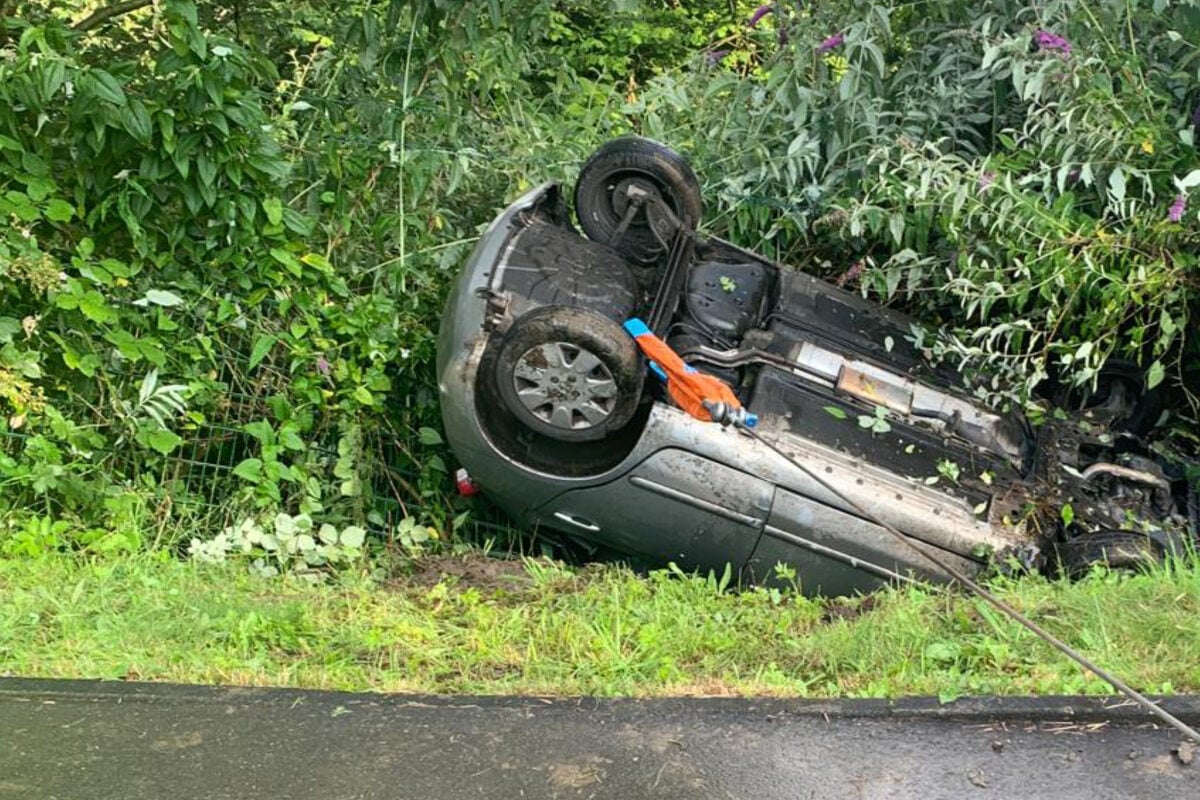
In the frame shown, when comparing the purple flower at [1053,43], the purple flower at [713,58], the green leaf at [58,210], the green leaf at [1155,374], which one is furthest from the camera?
the purple flower at [713,58]

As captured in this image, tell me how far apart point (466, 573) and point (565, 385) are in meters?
0.94

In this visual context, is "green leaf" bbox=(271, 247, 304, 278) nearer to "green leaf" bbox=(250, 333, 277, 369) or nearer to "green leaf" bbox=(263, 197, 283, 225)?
"green leaf" bbox=(263, 197, 283, 225)

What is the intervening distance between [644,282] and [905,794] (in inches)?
132

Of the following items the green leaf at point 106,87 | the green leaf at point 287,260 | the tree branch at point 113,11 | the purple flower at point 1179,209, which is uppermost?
the purple flower at point 1179,209

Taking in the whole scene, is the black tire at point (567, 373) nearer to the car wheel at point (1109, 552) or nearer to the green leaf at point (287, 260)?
the green leaf at point (287, 260)

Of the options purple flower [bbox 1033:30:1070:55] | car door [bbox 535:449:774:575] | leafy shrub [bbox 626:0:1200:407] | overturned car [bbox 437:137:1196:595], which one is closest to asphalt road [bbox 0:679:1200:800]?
overturned car [bbox 437:137:1196:595]

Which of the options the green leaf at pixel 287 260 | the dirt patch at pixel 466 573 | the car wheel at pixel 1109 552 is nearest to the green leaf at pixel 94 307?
the green leaf at pixel 287 260

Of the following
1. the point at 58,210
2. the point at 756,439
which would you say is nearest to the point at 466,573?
the point at 756,439

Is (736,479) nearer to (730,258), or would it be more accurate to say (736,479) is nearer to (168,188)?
(730,258)

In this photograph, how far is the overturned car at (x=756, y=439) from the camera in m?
4.68

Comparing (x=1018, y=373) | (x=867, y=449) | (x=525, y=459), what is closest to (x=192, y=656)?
(x=525, y=459)

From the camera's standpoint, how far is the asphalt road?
2.71 meters

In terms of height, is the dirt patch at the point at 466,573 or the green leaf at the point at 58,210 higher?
the green leaf at the point at 58,210

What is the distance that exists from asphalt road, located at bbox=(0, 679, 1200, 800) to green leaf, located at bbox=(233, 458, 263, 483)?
6.14 feet
